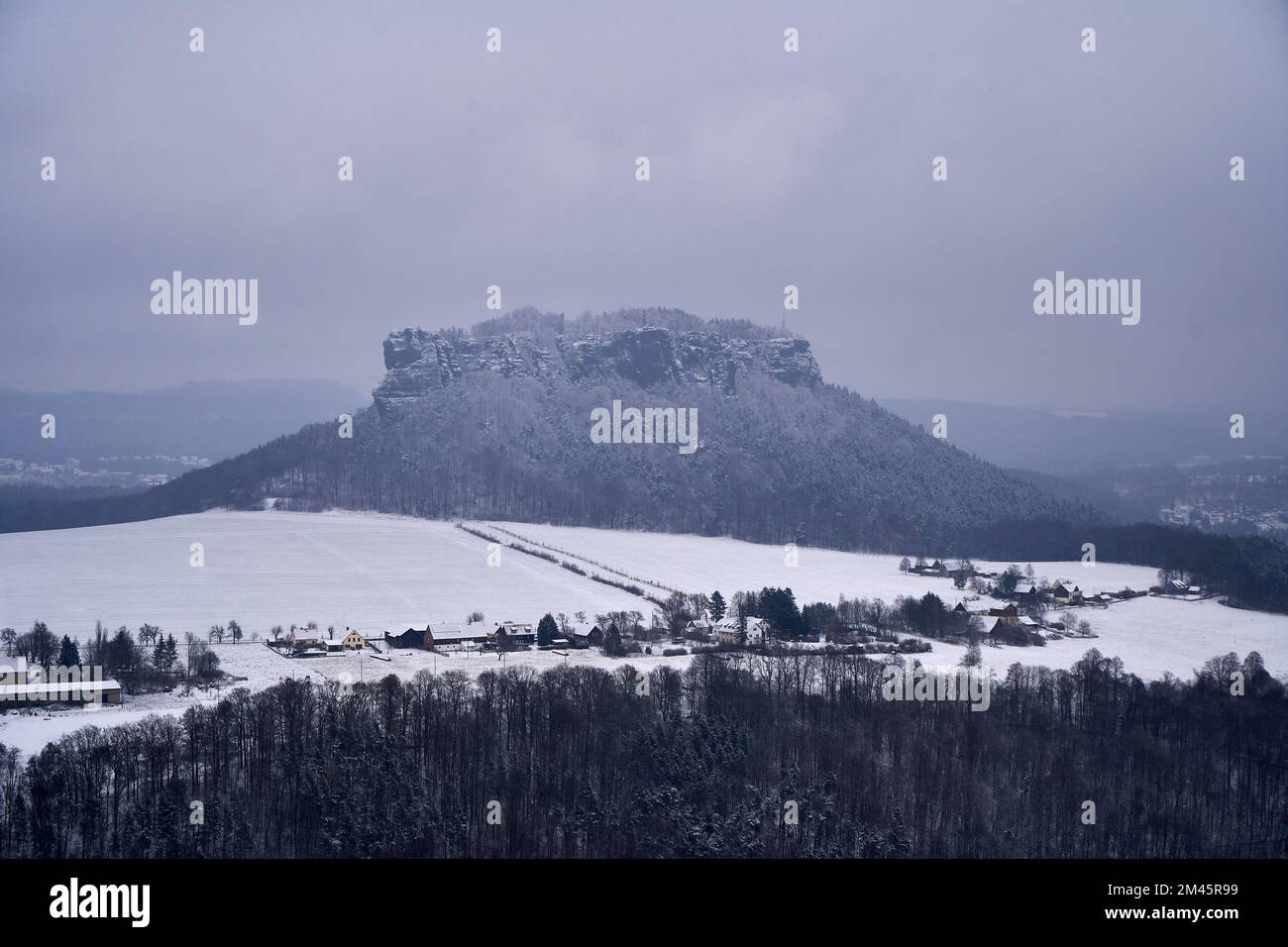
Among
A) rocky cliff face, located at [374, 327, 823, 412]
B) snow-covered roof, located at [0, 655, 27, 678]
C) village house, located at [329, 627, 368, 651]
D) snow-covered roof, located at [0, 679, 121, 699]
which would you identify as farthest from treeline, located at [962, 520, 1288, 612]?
rocky cliff face, located at [374, 327, 823, 412]

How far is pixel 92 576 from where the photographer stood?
29625 mm

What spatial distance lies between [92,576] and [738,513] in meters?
29.1

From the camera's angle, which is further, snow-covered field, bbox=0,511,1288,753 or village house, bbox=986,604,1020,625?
village house, bbox=986,604,1020,625

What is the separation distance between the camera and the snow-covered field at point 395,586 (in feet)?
66.6

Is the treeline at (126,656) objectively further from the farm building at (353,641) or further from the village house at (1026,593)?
the village house at (1026,593)

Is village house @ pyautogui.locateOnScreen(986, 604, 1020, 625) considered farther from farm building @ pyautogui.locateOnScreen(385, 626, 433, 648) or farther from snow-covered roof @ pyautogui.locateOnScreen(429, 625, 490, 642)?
farm building @ pyautogui.locateOnScreen(385, 626, 433, 648)

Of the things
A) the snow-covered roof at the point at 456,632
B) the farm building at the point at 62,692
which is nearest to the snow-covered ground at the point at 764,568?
the snow-covered roof at the point at 456,632

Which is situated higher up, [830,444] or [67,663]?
[830,444]

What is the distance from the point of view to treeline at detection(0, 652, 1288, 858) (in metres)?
12.1

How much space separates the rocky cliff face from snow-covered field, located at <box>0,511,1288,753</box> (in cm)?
3754

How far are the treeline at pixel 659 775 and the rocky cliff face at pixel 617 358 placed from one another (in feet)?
214

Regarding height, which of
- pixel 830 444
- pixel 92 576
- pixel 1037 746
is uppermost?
pixel 830 444

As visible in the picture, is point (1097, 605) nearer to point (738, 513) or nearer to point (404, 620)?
point (404, 620)
